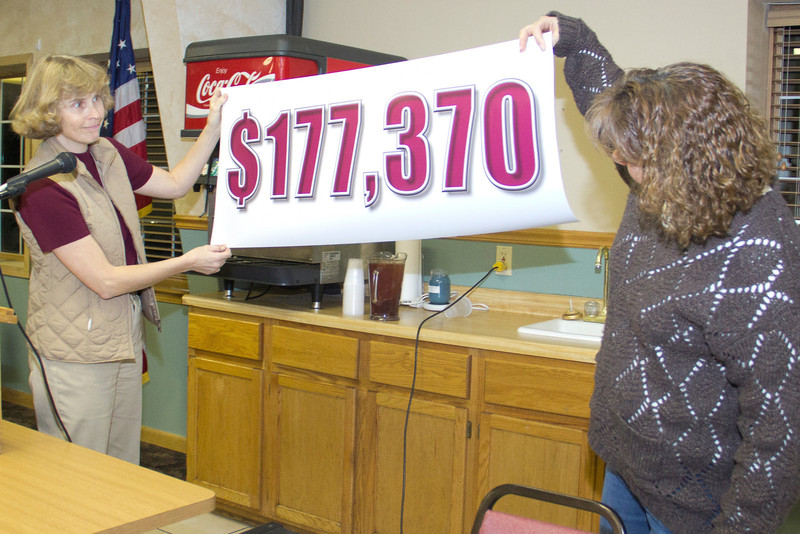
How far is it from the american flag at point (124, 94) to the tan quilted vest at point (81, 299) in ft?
5.37

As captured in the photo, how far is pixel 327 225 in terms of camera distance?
6.21 ft

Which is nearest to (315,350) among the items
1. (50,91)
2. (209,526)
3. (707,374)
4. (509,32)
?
(209,526)

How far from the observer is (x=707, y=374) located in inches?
46.5

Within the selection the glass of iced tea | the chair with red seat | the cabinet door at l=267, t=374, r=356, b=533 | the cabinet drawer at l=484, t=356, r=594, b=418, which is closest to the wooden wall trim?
the glass of iced tea

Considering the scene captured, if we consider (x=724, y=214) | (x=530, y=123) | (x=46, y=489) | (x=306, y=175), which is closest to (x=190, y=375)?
(x=306, y=175)

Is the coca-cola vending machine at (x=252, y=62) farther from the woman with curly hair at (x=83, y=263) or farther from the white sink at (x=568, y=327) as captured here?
the white sink at (x=568, y=327)

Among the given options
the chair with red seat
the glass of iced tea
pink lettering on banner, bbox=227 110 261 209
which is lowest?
the chair with red seat

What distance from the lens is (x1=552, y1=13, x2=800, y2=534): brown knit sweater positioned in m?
1.10

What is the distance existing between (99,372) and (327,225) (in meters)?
0.73

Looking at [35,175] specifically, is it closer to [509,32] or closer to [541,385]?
[541,385]

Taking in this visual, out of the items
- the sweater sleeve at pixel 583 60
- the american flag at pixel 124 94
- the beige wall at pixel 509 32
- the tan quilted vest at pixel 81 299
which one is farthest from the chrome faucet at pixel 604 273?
the american flag at pixel 124 94

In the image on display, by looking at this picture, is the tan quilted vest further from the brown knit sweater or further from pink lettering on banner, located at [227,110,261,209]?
the brown knit sweater

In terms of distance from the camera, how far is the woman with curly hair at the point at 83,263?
1860mm

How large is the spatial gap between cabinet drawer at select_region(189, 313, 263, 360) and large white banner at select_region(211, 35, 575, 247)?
2.96 ft
